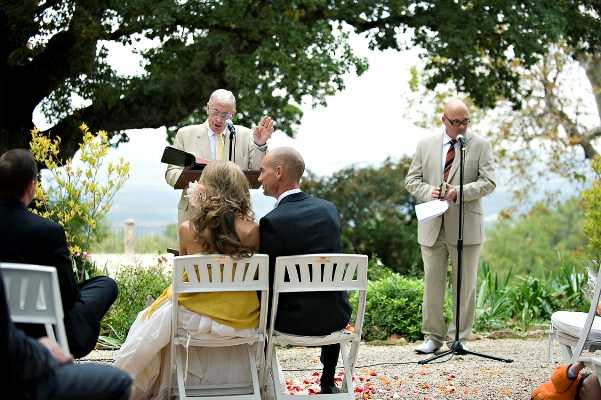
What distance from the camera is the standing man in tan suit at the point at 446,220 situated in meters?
7.63

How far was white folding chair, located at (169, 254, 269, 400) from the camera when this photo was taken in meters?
4.73

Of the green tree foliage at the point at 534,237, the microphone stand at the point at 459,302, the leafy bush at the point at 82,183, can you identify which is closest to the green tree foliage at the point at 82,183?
the leafy bush at the point at 82,183

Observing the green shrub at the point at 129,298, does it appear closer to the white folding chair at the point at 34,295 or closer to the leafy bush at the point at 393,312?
the leafy bush at the point at 393,312

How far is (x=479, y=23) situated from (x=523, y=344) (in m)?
5.41

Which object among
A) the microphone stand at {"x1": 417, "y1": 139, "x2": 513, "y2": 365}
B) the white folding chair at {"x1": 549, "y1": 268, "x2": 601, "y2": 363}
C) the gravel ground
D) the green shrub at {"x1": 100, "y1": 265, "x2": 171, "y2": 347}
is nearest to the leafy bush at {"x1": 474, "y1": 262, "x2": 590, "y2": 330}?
the gravel ground

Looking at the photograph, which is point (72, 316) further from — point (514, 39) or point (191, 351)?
point (514, 39)

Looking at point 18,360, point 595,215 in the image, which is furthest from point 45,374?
point 595,215

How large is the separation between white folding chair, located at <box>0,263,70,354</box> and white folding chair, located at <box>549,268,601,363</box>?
253 cm

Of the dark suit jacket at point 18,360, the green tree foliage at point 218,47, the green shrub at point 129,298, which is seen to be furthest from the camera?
the green tree foliage at point 218,47

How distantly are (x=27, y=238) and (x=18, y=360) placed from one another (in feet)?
3.94

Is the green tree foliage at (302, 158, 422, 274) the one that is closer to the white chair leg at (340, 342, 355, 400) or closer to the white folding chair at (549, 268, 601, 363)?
the white folding chair at (549, 268, 601, 363)

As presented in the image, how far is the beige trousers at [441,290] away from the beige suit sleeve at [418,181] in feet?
1.15

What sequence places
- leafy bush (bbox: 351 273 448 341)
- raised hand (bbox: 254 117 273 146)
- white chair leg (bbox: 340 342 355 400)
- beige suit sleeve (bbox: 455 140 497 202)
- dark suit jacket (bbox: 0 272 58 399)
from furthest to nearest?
1. leafy bush (bbox: 351 273 448 341)
2. beige suit sleeve (bbox: 455 140 497 202)
3. raised hand (bbox: 254 117 273 146)
4. white chair leg (bbox: 340 342 355 400)
5. dark suit jacket (bbox: 0 272 58 399)

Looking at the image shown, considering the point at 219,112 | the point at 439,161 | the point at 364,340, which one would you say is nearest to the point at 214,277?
the point at 219,112
